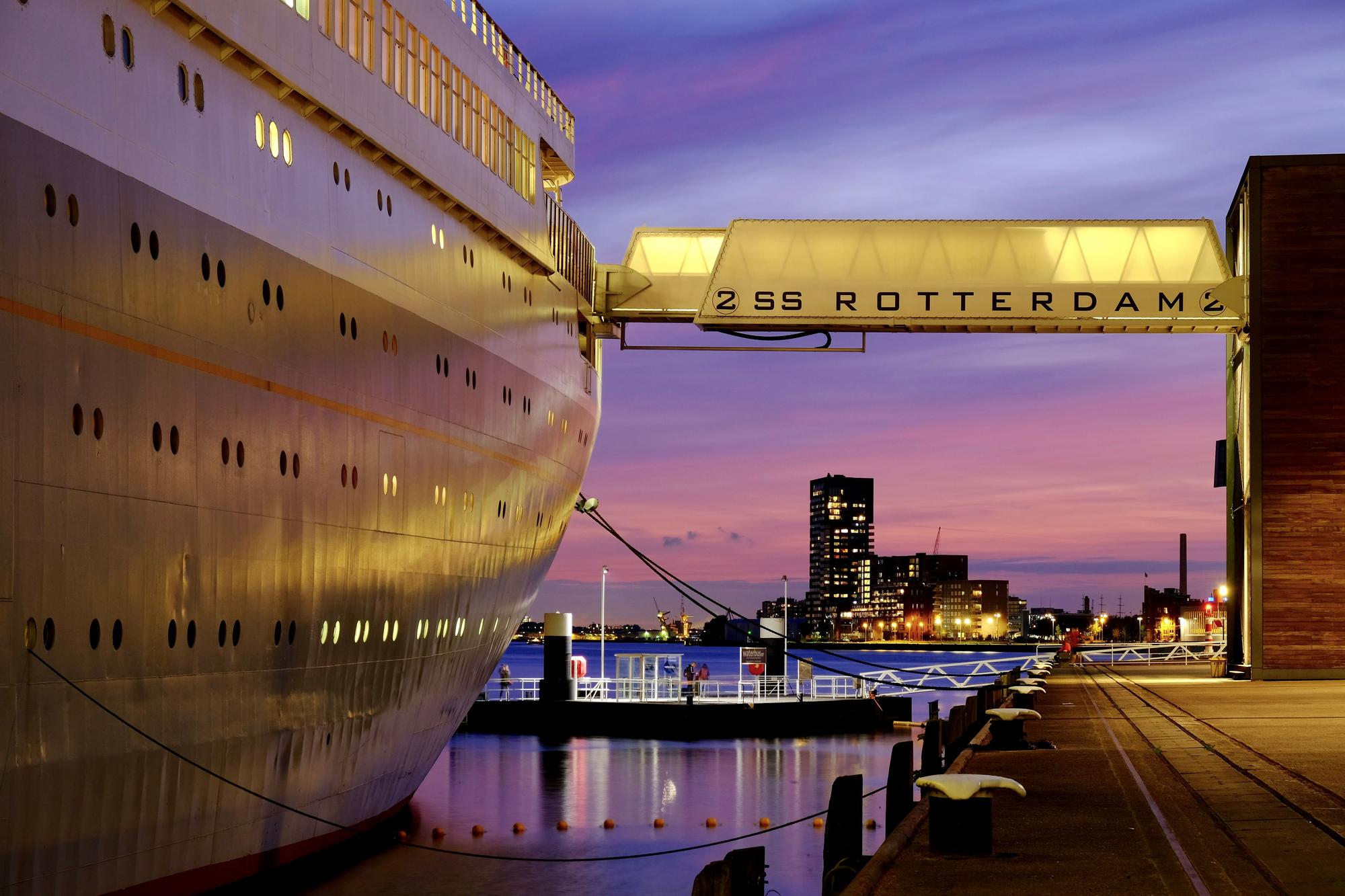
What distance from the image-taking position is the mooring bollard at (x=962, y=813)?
1166cm

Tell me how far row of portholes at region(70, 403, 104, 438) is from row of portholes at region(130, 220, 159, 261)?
1.63m

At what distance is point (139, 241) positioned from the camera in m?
13.7

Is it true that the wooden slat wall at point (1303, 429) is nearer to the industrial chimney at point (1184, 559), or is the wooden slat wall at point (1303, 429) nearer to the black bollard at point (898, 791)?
the black bollard at point (898, 791)

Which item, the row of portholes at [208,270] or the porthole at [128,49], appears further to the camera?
the row of portholes at [208,270]

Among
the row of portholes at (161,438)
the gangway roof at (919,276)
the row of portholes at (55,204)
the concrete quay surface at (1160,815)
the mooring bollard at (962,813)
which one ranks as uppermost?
the gangway roof at (919,276)

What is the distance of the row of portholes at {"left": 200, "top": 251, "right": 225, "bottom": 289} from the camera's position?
14859 mm

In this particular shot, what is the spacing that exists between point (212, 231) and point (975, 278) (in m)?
21.2

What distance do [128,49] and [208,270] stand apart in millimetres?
2231

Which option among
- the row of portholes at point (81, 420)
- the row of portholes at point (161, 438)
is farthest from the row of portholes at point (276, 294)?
the row of portholes at point (81, 420)

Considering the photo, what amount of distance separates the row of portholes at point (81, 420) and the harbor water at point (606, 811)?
6.75m

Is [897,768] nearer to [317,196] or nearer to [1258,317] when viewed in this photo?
[317,196]

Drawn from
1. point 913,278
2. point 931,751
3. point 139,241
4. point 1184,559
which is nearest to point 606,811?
point 913,278

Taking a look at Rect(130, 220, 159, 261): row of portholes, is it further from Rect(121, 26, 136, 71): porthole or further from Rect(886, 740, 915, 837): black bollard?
Rect(886, 740, 915, 837): black bollard

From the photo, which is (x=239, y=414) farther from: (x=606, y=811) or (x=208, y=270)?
(x=606, y=811)
